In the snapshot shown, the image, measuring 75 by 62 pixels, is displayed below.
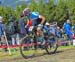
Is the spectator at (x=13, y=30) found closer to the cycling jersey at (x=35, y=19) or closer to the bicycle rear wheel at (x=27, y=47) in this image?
the bicycle rear wheel at (x=27, y=47)

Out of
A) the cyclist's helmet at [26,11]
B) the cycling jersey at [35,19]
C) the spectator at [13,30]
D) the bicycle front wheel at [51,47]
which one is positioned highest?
the cyclist's helmet at [26,11]

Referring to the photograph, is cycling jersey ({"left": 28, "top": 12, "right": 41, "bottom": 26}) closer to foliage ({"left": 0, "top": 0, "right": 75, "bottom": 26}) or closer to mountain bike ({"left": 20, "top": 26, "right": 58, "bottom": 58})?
mountain bike ({"left": 20, "top": 26, "right": 58, "bottom": 58})

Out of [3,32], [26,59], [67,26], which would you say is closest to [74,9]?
[67,26]

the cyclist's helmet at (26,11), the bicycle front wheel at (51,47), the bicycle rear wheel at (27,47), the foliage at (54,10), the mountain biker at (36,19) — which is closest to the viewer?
the bicycle rear wheel at (27,47)

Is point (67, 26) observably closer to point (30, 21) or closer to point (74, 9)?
point (30, 21)

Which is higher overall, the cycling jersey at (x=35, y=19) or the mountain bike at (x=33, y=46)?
the cycling jersey at (x=35, y=19)

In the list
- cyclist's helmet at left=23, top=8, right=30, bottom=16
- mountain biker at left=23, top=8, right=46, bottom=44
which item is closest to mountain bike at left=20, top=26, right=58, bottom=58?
mountain biker at left=23, top=8, right=46, bottom=44

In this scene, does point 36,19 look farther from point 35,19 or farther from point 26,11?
point 26,11

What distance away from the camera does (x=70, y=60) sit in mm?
10781

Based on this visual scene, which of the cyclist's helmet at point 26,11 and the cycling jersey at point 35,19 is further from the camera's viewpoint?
the cyclist's helmet at point 26,11

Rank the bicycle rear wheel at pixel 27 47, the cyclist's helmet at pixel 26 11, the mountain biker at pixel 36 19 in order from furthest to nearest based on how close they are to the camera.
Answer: the cyclist's helmet at pixel 26 11 < the mountain biker at pixel 36 19 < the bicycle rear wheel at pixel 27 47

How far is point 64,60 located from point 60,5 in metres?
45.5

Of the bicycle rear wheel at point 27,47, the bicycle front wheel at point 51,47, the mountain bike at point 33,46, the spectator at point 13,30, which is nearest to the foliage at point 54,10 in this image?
the spectator at point 13,30

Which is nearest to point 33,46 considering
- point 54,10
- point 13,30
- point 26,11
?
point 26,11
